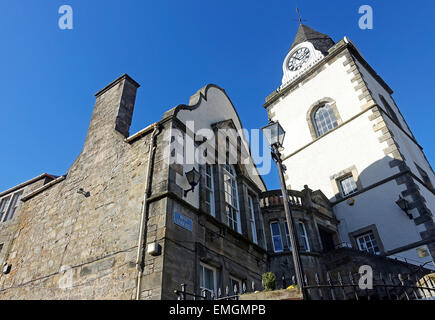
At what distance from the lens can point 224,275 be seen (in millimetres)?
9180

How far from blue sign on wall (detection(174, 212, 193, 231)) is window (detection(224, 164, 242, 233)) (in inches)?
86.6

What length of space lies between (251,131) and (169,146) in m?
6.90

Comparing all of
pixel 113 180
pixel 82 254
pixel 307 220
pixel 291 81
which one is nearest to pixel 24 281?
pixel 82 254

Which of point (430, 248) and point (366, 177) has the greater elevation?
point (366, 177)

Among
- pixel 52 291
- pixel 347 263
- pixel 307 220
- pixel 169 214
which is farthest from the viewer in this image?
pixel 307 220

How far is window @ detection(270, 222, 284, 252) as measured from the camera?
12977mm

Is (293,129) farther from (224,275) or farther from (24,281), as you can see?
(24,281)

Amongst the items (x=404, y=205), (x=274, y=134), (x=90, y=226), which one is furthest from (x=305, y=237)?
(x=274, y=134)

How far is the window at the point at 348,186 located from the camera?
17217 millimetres

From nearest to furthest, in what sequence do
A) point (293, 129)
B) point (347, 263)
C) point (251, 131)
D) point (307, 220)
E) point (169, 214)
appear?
Result: point (169, 214)
point (347, 263)
point (307, 220)
point (251, 131)
point (293, 129)

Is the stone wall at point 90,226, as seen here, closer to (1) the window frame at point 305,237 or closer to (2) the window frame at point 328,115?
(1) the window frame at point 305,237

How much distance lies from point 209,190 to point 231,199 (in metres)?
1.31

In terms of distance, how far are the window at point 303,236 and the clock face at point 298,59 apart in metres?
14.5

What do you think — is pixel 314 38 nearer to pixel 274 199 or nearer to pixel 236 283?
pixel 274 199
